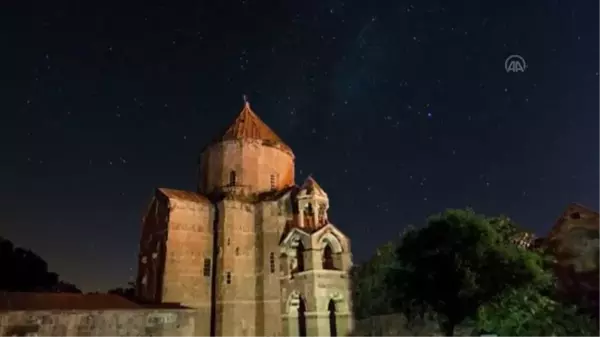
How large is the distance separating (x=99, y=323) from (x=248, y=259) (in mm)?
11047

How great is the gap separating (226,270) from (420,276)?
14.9 metres

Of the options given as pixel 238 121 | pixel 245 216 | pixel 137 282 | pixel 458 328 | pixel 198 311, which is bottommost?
pixel 458 328

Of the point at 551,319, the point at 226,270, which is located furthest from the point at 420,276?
the point at 226,270

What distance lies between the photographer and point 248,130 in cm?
3594

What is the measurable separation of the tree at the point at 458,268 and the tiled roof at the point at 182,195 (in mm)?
16133

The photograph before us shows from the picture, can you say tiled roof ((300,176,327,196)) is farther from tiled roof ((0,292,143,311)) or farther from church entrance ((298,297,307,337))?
tiled roof ((0,292,143,311))

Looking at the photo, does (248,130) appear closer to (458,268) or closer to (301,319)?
(301,319)

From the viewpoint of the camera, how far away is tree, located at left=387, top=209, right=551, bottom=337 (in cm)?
1825

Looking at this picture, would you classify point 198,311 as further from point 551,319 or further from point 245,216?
point 551,319

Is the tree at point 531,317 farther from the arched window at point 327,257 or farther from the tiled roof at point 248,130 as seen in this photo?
the tiled roof at point 248,130

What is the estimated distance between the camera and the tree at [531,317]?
18.5m

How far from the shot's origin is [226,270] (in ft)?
96.8

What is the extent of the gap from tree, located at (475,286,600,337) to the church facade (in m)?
12.3

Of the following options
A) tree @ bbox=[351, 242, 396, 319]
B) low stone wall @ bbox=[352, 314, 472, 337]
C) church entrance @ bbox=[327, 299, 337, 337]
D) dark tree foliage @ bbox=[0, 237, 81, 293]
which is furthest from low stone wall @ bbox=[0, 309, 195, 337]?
dark tree foliage @ bbox=[0, 237, 81, 293]
